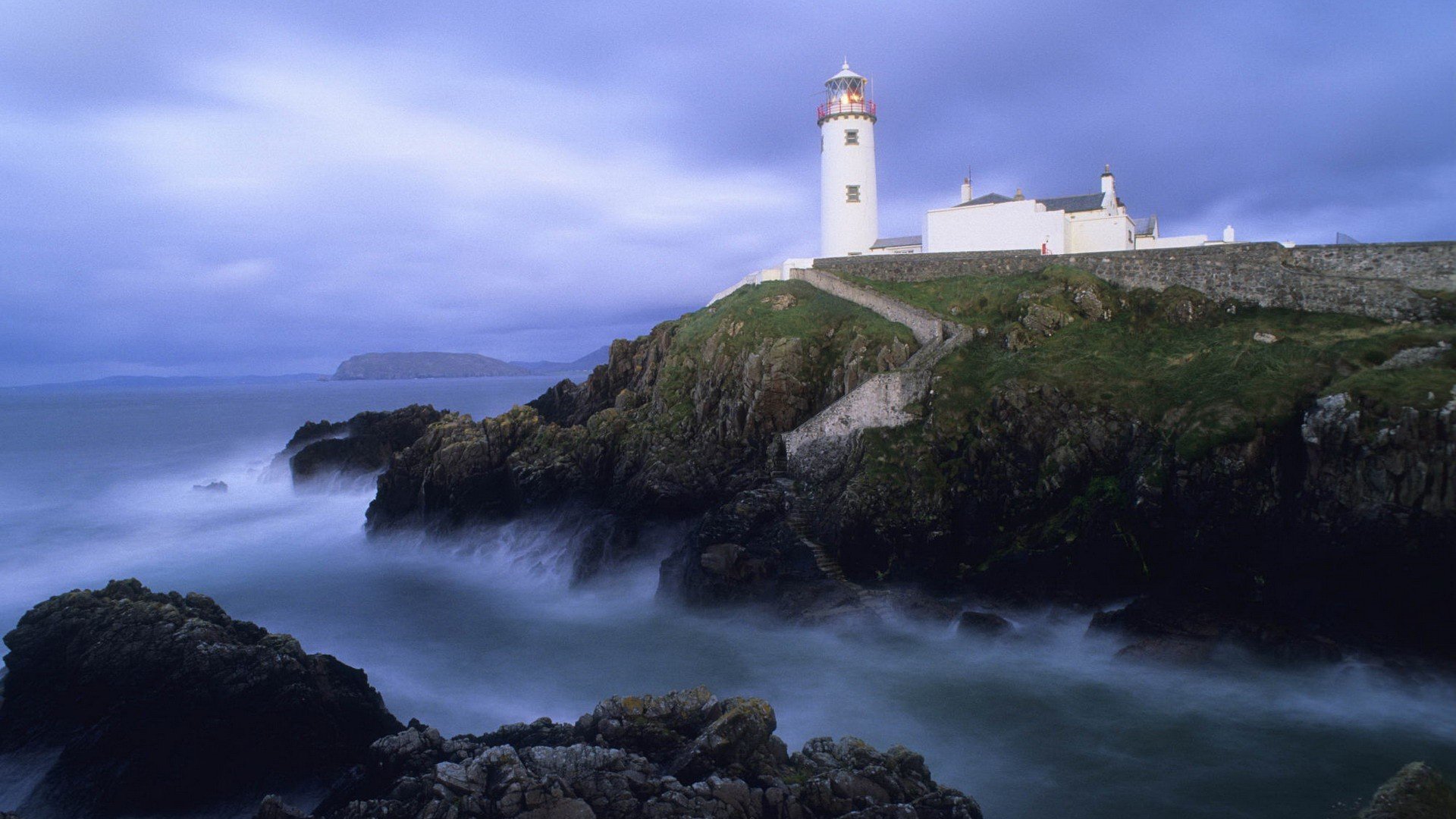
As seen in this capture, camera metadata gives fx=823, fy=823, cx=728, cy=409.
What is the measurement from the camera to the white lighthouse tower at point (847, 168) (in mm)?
32531

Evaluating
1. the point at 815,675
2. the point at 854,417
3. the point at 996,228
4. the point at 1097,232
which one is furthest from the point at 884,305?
the point at 815,675

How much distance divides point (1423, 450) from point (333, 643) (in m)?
23.3

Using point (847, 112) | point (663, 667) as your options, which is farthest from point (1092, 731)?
point (847, 112)

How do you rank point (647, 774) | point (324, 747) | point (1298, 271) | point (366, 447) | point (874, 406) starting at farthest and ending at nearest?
point (366, 447), point (1298, 271), point (874, 406), point (324, 747), point (647, 774)

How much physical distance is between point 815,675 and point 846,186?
22.0m

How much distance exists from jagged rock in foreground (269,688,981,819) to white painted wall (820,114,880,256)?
2451cm

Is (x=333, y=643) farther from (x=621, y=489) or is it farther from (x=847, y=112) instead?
(x=847, y=112)

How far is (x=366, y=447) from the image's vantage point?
37.1 m

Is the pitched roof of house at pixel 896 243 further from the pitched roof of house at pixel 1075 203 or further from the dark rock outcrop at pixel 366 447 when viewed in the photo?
the dark rock outcrop at pixel 366 447

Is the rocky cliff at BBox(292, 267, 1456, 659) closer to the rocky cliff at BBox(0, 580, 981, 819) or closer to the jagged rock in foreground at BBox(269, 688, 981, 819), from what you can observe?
the jagged rock in foreground at BBox(269, 688, 981, 819)

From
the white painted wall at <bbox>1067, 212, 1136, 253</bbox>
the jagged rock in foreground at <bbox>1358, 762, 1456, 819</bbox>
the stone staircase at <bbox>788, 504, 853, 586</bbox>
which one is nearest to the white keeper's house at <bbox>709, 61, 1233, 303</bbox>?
the white painted wall at <bbox>1067, 212, 1136, 253</bbox>

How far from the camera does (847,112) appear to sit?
3244 cm

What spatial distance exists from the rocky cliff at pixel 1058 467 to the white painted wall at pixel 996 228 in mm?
3211

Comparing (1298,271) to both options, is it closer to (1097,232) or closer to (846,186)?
(1097,232)
